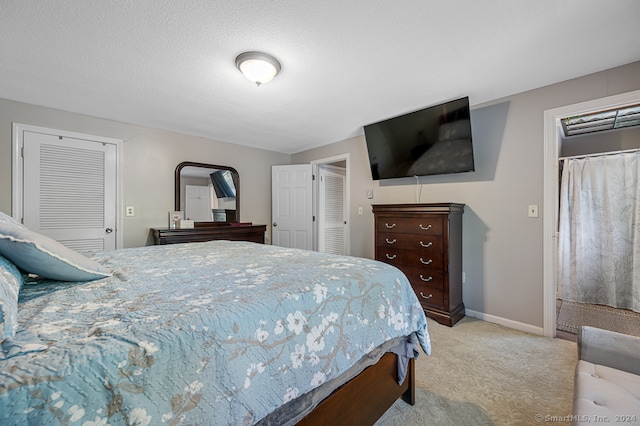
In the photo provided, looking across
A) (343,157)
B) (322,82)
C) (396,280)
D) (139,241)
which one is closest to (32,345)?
(396,280)

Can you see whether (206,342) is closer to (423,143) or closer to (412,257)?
(412,257)

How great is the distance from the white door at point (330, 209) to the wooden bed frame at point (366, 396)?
3269mm

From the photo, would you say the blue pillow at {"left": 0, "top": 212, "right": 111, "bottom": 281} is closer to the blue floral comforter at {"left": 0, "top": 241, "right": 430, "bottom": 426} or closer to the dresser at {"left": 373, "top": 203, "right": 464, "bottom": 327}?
the blue floral comforter at {"left": 0, "top": 241, "right": 430, "bottom": 426}

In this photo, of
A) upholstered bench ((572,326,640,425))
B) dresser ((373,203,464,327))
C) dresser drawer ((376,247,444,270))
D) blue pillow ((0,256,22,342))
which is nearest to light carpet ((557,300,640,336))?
dresser ((373,203,464,327))

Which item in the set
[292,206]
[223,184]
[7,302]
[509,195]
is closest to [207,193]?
[223,184]

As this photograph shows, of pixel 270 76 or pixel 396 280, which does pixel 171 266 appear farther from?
pixel 270 76

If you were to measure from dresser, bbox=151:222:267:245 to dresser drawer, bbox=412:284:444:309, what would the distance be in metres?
2.47

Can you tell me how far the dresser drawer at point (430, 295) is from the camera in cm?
272

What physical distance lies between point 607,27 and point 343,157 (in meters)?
2.95

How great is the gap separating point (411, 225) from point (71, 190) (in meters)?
3.88

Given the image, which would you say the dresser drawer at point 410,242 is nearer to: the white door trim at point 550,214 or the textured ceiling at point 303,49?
the white door trim at point 550,214

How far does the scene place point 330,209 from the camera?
5008 millimetres

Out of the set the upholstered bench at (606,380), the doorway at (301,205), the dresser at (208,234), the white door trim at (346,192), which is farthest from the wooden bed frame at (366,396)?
the doorway at (301,205)

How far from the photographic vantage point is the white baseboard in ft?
8.14
